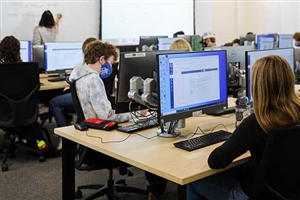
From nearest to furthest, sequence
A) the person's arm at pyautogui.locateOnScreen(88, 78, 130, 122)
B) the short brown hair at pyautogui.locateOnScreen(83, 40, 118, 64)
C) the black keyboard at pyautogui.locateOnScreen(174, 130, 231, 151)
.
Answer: the black keyboard at pyautogui.locateOnScreen(174, 130, 231, 151) → the person's arm at pyautogui.locateOnScreen(88, 78, 130, 122) → the short brown hair at pyautogui.locateOnScreen(83, 40, 118, 64)

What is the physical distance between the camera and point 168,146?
2.05 meters

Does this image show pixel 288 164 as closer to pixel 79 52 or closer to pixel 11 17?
pixel 79 52

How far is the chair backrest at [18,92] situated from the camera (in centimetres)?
360

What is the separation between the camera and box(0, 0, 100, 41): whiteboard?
236 inches

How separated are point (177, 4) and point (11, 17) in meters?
3.27

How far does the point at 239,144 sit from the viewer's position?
1.67m

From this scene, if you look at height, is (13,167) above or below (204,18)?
below

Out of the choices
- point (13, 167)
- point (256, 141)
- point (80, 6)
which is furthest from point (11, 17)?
point (256, 141)

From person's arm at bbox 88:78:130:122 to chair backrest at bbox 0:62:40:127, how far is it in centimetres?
135

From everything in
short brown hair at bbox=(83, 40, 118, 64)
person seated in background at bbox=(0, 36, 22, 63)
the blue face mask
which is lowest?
the blue face mask

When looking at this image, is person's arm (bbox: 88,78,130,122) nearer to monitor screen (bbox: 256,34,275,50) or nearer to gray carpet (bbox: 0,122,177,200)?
gray carpet (bbox: 0,122,177,200)

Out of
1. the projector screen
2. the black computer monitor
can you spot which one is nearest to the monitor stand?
the black computer monitor

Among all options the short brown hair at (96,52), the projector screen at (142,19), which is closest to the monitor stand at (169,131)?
the short brown hair at (96,52)

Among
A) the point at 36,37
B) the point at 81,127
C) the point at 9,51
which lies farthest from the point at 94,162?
the point at 36,37
